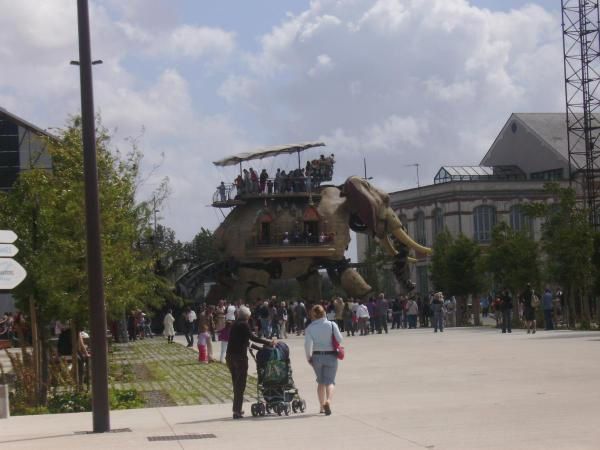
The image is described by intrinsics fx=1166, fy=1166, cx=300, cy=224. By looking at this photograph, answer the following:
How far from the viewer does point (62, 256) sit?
22.4 meters

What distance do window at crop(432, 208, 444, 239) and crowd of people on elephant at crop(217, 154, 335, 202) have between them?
21.3 meters

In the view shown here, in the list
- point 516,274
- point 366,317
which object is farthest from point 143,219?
point 516,274

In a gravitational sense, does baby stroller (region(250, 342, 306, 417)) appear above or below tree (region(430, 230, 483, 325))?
below

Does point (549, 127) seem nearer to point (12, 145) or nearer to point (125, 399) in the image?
point (12, 145)

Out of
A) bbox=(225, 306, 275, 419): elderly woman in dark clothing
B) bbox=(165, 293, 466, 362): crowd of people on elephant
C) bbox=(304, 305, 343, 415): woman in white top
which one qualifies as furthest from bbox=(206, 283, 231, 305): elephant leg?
bbox=(304, 305, 343, 415): woman in white top

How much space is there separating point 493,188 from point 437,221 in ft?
14.3

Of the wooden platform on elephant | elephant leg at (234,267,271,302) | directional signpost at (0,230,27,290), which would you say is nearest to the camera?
directional signpost at (0,230,27,290)

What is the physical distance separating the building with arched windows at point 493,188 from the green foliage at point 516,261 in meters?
24.5

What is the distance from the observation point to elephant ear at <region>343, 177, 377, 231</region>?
2111 inches

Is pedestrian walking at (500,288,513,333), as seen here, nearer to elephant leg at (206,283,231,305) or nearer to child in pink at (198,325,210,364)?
child in pink at (198,325,210,364)

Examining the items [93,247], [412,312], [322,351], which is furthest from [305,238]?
[93,247]

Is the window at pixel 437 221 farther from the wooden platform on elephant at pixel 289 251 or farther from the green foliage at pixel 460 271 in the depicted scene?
the green foliage at pixel 460 271

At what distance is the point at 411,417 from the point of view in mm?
15234

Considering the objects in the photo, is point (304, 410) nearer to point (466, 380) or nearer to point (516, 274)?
point (466, 380)
